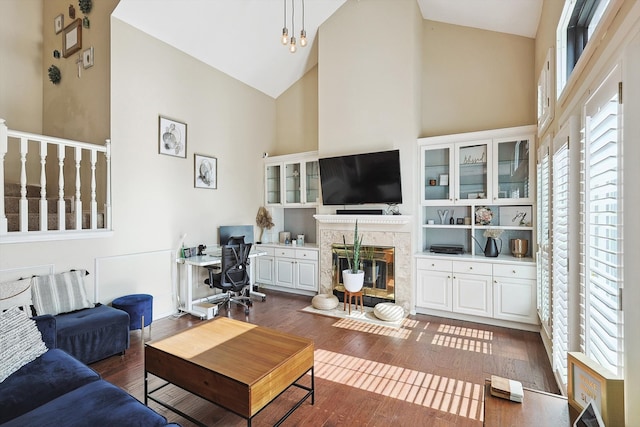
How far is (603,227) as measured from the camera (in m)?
1.53

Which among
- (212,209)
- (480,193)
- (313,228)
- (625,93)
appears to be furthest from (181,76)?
(625,93)

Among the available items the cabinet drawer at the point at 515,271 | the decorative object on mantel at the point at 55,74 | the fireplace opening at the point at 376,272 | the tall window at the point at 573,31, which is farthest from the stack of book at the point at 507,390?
the decorative object on mantel at the point at 55,74

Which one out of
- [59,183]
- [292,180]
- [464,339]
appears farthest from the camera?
[292,180]

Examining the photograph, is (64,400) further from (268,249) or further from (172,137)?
(268,249)

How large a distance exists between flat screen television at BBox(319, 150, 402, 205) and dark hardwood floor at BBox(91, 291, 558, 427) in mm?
1759

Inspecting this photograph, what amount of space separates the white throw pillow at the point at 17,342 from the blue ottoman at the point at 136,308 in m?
1.25

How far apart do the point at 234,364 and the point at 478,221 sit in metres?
3.64

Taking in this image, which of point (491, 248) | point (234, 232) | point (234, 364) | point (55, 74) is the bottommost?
point (234, 364)

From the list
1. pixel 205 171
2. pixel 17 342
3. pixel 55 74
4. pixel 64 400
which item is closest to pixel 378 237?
pixel 205 171

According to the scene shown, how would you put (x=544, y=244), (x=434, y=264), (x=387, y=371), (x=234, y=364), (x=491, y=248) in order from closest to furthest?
(x=234, y=364), (x=387, y=371), (x=544, y=244), (x=491, y=248), (x=434, y=264)

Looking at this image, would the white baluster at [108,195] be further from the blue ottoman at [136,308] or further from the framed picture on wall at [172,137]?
the blue ottoman at [136,308]

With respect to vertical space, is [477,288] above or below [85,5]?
below

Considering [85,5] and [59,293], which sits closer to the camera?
[59,293]

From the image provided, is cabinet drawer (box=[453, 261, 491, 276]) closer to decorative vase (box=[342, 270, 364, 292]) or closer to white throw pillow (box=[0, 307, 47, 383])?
decorative vase (box=[342, 270, 364, 292])
